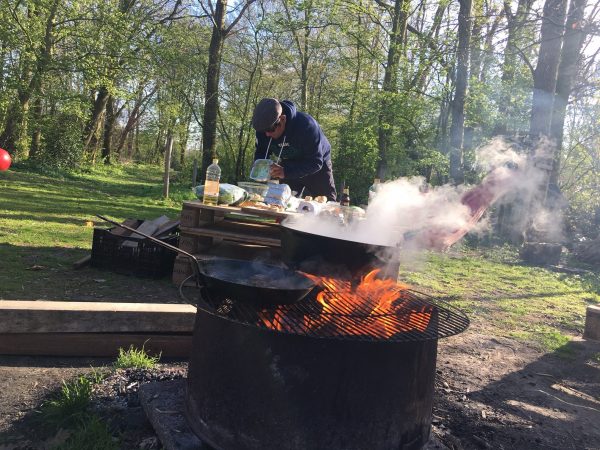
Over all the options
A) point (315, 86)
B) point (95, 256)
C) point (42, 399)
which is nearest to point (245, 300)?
point (42, 399)

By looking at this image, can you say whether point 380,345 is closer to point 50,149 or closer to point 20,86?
point 20,86

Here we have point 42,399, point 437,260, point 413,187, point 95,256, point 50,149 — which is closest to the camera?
point 42,399

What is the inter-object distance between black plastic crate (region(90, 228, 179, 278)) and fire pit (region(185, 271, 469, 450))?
3.15 m

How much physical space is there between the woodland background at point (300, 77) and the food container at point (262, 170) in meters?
7.43

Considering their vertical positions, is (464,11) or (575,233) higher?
A: (464,11)

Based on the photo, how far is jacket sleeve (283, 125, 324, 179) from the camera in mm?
4879

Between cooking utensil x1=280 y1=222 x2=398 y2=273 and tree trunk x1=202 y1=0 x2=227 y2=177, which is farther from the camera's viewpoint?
tree trunk x1=202 y1=0 x2=227 y2=177

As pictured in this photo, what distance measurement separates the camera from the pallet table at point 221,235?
453 centimetres

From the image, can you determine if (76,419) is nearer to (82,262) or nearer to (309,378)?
(309,378)

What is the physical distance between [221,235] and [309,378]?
2921mm

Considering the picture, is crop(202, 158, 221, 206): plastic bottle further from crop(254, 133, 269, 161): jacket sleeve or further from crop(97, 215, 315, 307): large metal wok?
crop(97, 215, 315, 307): large metal wok

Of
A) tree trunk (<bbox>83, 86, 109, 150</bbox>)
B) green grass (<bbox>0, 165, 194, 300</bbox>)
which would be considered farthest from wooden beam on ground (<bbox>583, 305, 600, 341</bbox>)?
tree trunk (<bbox>83, 86, 109, 150</bbox>)

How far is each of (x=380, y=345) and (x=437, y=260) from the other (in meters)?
7.44

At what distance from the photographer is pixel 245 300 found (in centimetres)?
197
